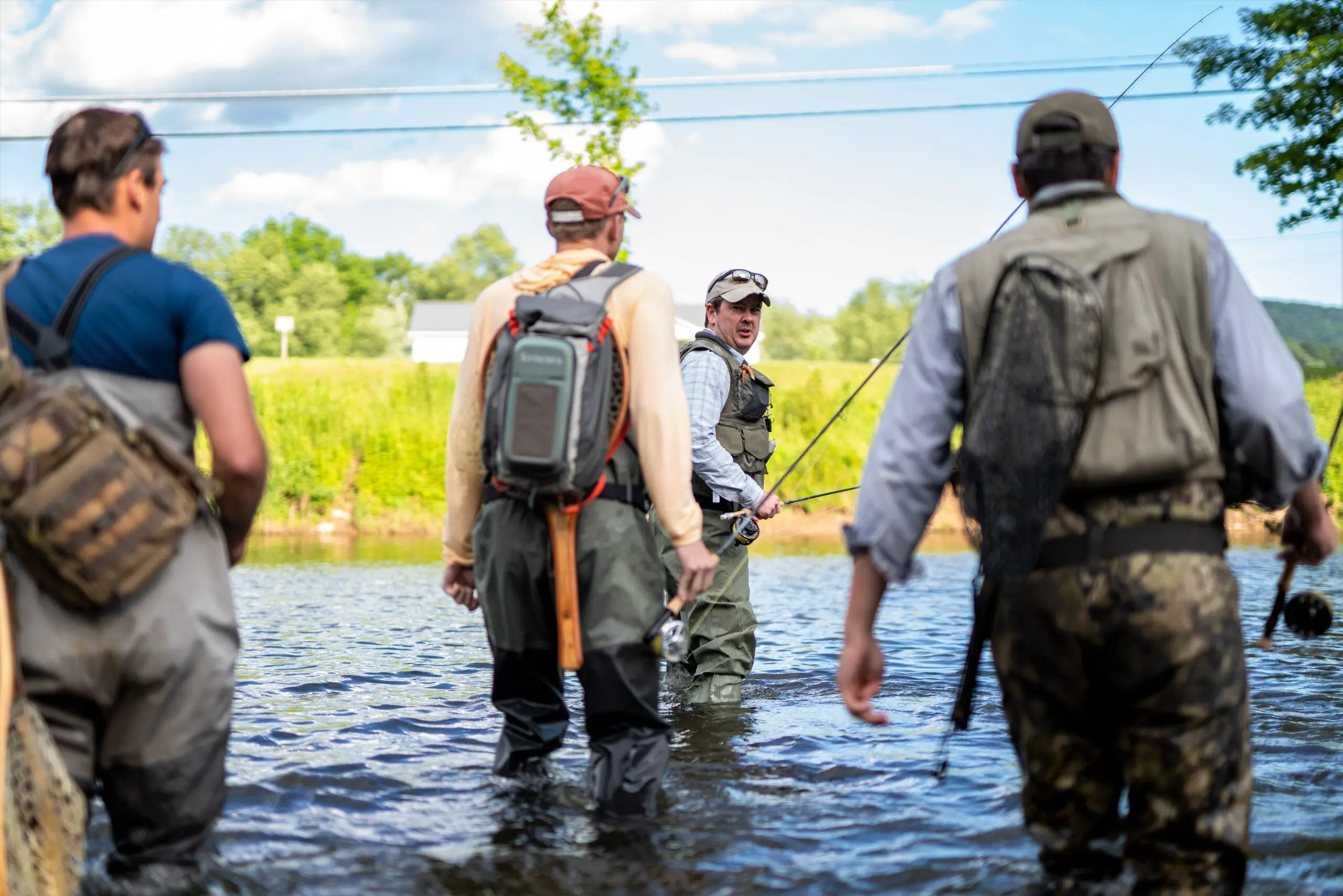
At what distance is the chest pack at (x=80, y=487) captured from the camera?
10.7ft

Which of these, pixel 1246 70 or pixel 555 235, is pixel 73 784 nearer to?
pixel 555 235

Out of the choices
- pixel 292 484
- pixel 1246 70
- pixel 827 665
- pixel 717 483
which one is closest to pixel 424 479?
pixel 292 484

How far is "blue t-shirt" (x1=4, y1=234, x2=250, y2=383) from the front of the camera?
3.47 metres

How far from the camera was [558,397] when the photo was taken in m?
4.30

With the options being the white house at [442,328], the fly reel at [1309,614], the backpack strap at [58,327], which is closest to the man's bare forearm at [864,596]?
the fly reel at [1309,614]

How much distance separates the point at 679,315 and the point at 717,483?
7292 centimetres

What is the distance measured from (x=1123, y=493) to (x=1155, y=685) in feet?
1.45

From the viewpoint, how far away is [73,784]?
332 centimetres

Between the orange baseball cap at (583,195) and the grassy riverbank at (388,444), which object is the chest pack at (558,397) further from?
the grassy riverbank at (388,444)

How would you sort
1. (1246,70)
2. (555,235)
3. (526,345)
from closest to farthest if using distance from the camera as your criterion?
(526,345)
(555,235)
(1246,70)

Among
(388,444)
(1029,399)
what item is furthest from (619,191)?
(388,444)

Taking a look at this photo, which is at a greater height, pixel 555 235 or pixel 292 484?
pixel 555 235

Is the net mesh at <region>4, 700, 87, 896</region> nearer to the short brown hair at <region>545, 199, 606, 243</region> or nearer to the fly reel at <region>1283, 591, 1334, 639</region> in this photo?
the short brown hair at <region>545, 199, 606, 243</region>

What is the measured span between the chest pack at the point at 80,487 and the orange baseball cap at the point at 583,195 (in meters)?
1.77
